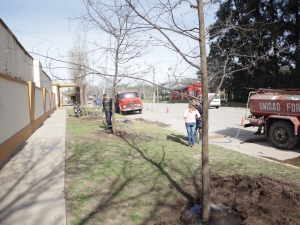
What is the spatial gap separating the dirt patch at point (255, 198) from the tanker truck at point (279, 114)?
3.50m

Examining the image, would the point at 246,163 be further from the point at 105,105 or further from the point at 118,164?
the point at 105,105

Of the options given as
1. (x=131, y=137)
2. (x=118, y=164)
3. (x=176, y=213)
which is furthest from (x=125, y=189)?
(x=131, y=137)

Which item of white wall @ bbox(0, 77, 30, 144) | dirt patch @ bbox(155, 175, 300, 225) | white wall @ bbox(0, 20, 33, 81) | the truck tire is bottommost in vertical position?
dirt patch @ bbox(155, 175, 300, 225)

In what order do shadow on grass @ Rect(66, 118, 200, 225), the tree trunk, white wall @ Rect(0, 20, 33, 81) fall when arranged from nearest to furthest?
1. the tree trunk
2. shadow on grass @ Rect(66, 118, 200, 225)
3. white wall @ Rect(0, 20, 33, 81)

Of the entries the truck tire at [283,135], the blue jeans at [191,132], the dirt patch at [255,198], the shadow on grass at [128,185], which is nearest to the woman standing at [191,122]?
the blue jeans at [191,132]

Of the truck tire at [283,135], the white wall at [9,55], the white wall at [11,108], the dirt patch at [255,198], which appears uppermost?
the white wall at [9,55]

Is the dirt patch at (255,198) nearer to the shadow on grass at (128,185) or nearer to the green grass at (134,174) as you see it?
the shadow on grass at (128,185)

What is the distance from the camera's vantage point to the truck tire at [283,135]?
25.5 feet

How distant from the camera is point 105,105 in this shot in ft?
37.9

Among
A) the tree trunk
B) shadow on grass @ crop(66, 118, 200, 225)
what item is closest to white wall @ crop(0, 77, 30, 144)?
shadow on grass @ crop(66, 118, 200, 225)

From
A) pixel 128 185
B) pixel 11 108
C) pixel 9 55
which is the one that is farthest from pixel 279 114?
pixel 9 55

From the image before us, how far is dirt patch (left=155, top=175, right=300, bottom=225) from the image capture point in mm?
3398

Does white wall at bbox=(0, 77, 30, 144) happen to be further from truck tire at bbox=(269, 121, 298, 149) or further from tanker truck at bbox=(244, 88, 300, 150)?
truck tire at bbox=(269, 121, 298, 149)

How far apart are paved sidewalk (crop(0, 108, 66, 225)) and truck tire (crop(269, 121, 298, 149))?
6382 millimetres
